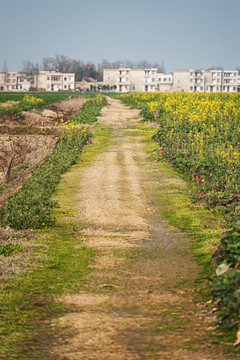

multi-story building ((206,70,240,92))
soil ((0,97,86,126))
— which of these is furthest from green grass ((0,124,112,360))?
multi-story building ((206,70,240,92))

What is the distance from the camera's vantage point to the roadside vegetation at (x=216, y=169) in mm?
6891

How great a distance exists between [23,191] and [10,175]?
888 cm

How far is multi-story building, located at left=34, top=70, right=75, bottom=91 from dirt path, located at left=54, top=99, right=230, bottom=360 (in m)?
149

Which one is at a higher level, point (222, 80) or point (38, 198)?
point (222, 80)

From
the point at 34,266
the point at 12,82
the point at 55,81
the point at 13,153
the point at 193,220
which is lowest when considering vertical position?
the point at 34,266

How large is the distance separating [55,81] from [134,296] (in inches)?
6196

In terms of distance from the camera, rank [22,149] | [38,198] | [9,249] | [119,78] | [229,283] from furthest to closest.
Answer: [119,78] < [22,149] < [38,198] < [9,249] < [229,283]

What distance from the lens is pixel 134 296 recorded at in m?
7.87

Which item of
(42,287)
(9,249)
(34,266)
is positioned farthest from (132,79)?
(42,287)

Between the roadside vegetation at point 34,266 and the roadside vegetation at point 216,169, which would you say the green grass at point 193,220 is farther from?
the roadside vegetation at point 34,266

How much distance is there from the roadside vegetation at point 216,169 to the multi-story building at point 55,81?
12945cm

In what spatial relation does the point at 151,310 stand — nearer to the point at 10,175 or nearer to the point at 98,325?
the point at 98,325

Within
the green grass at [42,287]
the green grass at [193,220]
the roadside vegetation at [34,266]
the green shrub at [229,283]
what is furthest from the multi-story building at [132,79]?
the green shrub at [229,283]

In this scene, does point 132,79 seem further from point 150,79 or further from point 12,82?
point 12,82
